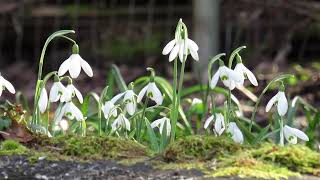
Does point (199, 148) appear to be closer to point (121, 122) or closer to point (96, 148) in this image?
point (96, 148)

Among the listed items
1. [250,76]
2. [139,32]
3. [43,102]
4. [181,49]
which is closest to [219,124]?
[250,76]

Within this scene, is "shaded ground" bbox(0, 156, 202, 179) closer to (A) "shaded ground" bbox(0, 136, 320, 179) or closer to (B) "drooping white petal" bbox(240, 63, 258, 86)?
(A) "shaded ground" bbox(0, 136, 320, 179)

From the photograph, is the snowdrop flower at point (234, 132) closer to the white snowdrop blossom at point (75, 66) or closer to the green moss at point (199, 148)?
the green moss at point (199, 148)

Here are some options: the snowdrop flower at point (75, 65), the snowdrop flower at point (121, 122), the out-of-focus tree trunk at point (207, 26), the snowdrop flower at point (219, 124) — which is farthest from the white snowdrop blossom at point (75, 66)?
the out-of-focus tree trunk at point (207, 26)

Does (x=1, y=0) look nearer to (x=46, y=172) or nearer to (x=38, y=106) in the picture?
(x=38, y=106)

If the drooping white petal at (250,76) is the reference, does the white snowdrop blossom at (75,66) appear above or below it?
above

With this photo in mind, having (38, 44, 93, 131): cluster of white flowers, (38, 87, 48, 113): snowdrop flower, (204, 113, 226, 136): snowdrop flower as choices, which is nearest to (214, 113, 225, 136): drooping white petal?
(204, 113, 226, 136): snowdrop flower

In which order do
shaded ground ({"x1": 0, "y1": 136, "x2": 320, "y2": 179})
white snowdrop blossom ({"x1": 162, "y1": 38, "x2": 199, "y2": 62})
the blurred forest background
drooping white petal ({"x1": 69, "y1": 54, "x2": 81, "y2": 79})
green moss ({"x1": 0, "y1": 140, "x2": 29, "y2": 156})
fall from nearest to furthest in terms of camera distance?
shaded ground ({"x1": 0, "y1": 136, "x2": 320, "y2": 179}), green moss ({"x1": 0, "y1": 140, "x2": 29, "y2": 156}), white snowdrop blossom ({"x1": 162, "y1": 38, "x2": 199, "y2": 62}), drooping white petal ({"x1": 69, "y1": 54, "x2": 81, "y2": 79}), the blurred forest background
